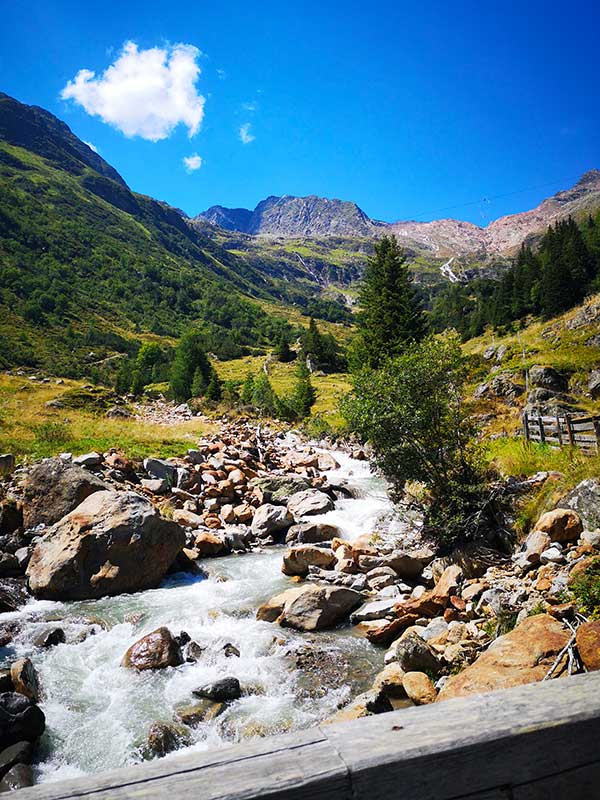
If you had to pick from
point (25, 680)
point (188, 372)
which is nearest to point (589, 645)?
point (25, 680)

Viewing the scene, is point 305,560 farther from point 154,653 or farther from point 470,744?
point 470,744

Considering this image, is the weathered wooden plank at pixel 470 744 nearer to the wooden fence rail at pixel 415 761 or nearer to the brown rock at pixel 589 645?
the wooden fence rail at pixel 415 761

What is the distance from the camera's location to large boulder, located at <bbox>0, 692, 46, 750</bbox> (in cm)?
627

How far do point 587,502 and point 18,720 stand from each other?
1009cm

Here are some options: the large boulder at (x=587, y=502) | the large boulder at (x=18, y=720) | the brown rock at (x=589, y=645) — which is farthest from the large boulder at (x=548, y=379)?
the large boulder at (x=18, y=720)

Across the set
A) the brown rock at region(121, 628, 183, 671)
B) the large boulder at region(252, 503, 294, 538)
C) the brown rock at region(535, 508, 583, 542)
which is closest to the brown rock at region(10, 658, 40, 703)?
the brown rock at region(121, 628, 183, 671)

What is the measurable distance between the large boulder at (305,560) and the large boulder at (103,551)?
10.8 feet

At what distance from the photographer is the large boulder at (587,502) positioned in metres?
8.70

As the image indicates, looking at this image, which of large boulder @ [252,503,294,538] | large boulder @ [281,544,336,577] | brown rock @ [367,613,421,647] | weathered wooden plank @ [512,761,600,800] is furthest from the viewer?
large boulder @ [252,503,294,538]

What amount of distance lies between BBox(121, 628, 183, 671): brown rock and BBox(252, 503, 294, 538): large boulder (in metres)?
7.83

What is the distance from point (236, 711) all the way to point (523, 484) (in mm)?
8410

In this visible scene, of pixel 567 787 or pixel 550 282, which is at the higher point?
pixel 550 282

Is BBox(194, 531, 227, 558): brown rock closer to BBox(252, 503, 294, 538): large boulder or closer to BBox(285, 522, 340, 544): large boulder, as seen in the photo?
BBox(252, 503, 294, 538): large boulder

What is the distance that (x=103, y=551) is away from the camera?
12008 millimetres
